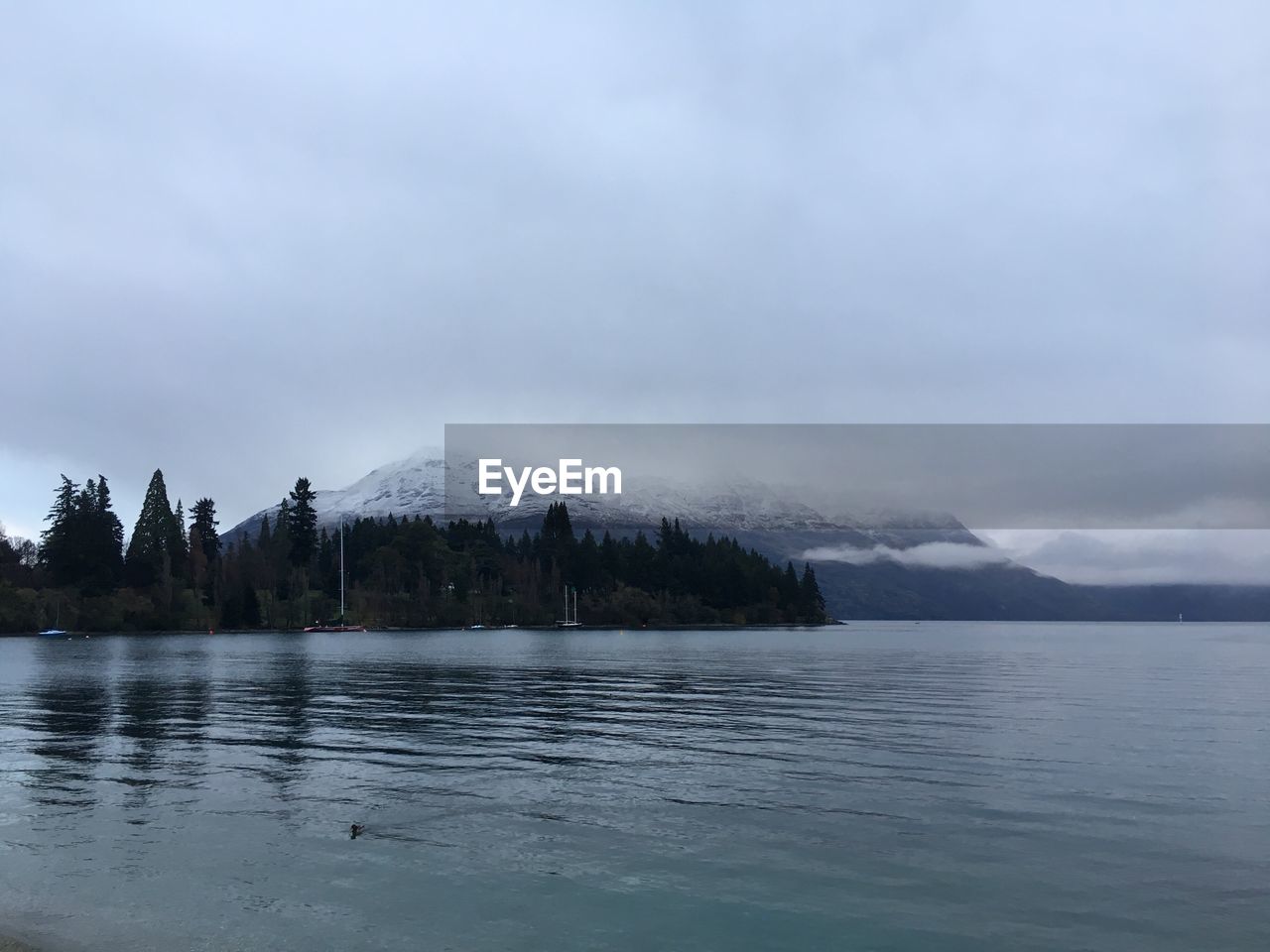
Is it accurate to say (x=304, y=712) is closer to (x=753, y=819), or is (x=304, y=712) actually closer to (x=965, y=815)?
(x=753, y=819)

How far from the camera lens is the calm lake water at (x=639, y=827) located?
861 inches

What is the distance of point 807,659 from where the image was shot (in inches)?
5433

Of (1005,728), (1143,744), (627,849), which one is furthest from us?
(1005,728)

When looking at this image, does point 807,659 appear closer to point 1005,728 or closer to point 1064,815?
point 1005,728

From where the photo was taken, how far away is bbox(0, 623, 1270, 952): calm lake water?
71.7 ft

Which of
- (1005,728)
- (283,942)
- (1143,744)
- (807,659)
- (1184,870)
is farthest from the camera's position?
(807,659)

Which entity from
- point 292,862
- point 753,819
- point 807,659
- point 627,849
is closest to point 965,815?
point 753,819

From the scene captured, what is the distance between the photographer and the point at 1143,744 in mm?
47938

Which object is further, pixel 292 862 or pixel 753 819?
pixel 753 819

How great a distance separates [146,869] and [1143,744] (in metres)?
44.3

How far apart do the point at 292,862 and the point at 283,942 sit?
20.0ft

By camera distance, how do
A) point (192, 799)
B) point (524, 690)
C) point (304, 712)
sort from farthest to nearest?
point (524, 690) → point (304, 712) → point (192, 799)

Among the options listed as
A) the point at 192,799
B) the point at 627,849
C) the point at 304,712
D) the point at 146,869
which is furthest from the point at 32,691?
the point at 627,849

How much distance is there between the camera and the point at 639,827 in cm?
3050
